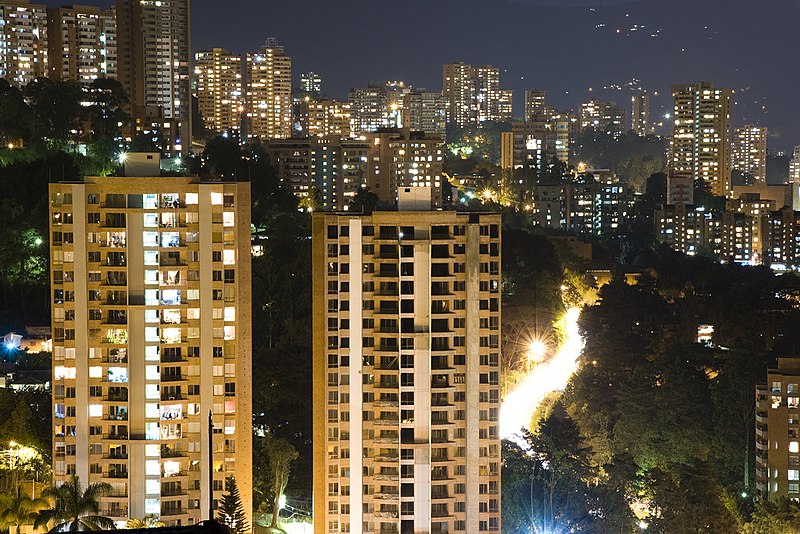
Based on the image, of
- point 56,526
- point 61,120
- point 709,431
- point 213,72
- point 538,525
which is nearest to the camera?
point 56,526

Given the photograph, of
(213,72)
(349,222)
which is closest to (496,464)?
(349,222)

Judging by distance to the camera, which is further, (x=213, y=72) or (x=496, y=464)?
(x=213, y=72)

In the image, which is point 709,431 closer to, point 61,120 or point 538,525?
point 538,525

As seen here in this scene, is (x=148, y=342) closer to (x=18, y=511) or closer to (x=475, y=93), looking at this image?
(x=18, y=511)

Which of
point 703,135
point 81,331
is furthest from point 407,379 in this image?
point 703,135

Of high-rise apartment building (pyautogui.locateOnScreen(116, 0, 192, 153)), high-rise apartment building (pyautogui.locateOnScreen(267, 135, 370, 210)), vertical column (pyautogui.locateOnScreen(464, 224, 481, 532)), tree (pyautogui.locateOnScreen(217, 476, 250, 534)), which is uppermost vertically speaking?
high-rise apartment building (pyautogui.locateOnScreen(116, 0, 192, 153))

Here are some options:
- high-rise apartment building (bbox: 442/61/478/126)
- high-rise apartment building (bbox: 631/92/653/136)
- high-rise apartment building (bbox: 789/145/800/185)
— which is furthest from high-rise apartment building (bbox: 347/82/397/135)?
high-rise apartment building (bbox: 789/145/800/185)

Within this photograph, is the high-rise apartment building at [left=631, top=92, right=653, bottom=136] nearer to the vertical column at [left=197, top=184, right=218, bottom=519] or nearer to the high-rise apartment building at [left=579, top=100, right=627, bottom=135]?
the high-rise apartment building at [left=579, top=100, right=627, bottom=135]
